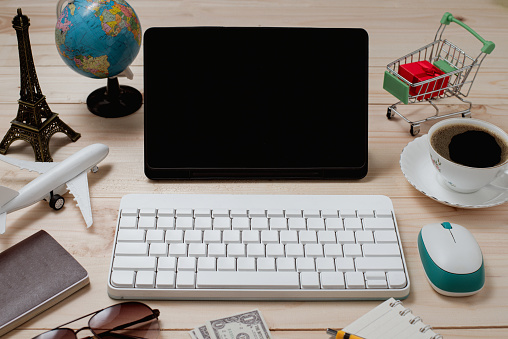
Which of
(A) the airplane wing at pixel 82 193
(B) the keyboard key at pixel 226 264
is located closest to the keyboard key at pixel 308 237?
(B) the keyboard key at pixel 226 264

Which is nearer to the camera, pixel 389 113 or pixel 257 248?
pixel 257 248

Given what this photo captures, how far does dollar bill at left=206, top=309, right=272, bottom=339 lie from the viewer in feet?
2.38

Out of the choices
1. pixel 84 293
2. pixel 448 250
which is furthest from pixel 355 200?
pixel 84 293

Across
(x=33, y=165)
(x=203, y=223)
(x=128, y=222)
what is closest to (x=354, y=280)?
(x=203, y=223)

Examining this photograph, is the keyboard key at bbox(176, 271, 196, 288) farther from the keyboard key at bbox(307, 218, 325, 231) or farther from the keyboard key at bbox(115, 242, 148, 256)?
the keyboard key at bbox(307, 218, 325, 231)

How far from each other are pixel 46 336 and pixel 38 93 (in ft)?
1.55

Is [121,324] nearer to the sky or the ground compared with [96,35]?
nearer to the ground

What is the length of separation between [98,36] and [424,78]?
62cm

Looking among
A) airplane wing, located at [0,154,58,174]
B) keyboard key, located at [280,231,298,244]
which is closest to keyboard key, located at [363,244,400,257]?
keyboard key, located at [280,231,298,244]

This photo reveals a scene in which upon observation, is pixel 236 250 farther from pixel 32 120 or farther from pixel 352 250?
pixel 32 120

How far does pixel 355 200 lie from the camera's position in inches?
35.5

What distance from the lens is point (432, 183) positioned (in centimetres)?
96

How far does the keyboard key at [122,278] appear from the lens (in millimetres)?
771

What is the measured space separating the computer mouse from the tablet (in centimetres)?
21
